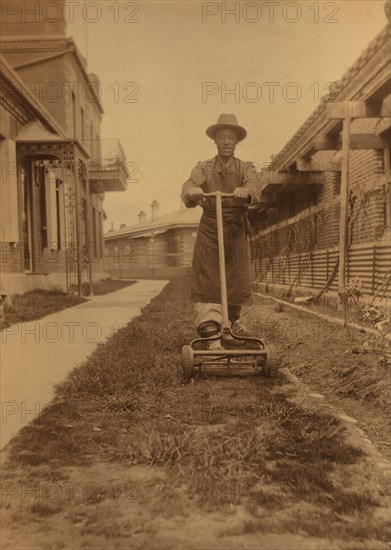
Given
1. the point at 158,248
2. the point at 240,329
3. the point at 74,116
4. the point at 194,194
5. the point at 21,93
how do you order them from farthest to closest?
the point at 158,248, the point at 74,116, the point at 21,93, the point at 240,329, the point at 194,194

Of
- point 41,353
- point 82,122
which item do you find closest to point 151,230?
point 82,122

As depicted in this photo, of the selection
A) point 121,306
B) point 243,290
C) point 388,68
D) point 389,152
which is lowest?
point 121,306

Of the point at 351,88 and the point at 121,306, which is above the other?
the point at 351,88

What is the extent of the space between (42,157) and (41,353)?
999 cm

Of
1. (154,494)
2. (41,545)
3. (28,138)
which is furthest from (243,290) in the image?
(28,138)

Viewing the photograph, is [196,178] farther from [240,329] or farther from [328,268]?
[328,268]

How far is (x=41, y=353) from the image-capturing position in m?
5.39

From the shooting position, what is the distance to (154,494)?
86.7 inches

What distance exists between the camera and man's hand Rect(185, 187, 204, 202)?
439 cm

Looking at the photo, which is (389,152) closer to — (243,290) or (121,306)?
(243,290)

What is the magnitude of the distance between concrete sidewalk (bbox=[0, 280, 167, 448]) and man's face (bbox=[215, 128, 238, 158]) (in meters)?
2.23

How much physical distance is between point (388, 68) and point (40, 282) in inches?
374

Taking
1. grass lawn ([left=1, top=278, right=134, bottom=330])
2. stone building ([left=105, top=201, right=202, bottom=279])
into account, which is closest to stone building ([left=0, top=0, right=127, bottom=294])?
grass lawn ([left=1, top=278, right=134, bottom=330])

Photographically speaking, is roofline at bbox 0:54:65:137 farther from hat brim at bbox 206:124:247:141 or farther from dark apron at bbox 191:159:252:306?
dark apron at bbox 191:159:252:306
